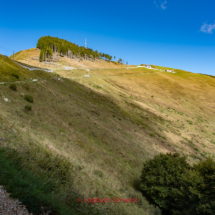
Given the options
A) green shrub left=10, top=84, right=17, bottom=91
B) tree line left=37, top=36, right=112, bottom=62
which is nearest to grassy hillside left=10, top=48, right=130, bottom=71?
tree line left=37, top=36, right=112, bottom=62

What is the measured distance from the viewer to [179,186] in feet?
48.9

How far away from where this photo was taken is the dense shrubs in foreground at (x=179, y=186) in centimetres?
1145

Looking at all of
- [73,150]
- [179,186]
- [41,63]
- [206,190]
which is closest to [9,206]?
[73,150]

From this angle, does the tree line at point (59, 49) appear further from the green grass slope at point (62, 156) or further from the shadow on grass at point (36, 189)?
the shadow on grass at point (36, 189)

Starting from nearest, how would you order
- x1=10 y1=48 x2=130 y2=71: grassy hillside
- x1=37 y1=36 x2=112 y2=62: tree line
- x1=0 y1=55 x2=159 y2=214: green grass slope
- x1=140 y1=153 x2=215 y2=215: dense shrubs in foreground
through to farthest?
x1=0 y1=55 x2=159 y2=214: green grass slope, x1=140 y1=153 x2=215 y2=215: dense shrubs in foreground, x1=10 y1=48 x2=130 y2=71: grassy hillside, x1=37 y1=36 x2=112 y2=62: tree line

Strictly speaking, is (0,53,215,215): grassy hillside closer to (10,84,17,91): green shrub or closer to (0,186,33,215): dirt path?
(0,186,33,215): dirt path

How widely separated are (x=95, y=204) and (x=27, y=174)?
5.18 m

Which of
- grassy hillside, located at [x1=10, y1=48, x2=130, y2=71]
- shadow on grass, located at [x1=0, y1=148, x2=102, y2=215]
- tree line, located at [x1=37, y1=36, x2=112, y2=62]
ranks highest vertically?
tree line, located at [x1=37, y1=36, x2=112, y2=62]

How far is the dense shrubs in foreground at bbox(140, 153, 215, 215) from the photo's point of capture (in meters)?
11.5

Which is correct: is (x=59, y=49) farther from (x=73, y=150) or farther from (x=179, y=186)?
(x=179, y=186)

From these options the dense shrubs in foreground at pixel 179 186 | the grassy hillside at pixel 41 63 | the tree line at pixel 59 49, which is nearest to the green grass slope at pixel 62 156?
the dense shrubs in foreground at pixel 179 186

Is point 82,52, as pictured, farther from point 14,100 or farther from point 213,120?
point 14,100

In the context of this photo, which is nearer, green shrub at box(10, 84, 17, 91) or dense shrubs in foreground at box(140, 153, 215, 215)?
dense shrubs in foreground at box(140, 153, 215, 215)

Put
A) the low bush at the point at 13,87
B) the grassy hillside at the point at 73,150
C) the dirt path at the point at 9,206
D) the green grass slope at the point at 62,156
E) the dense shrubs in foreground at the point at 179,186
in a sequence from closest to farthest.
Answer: the dirt path at the point at 9,206 < the green grass slope at the point at 62,156 < the grassy hillside at the point at 73,150 < the dense shrubs in foreground at the point at 179,186 < the low bush at the point at 13,87
